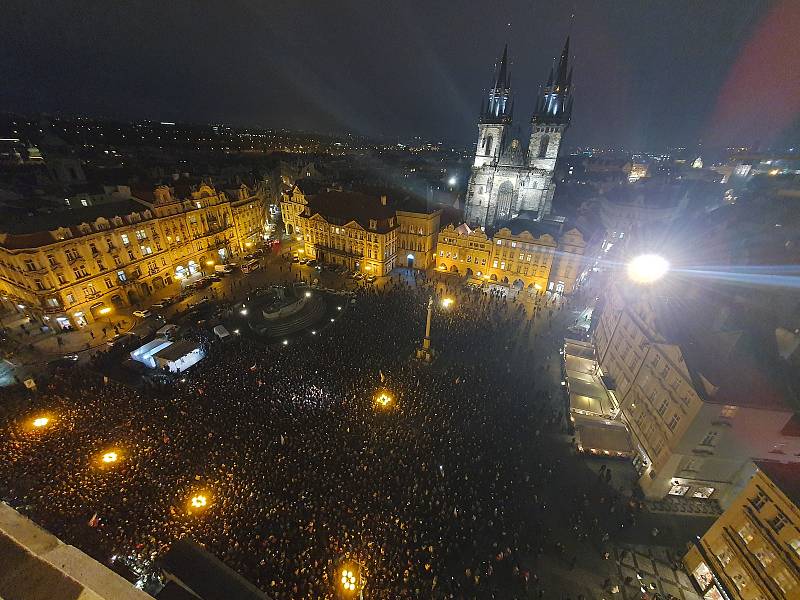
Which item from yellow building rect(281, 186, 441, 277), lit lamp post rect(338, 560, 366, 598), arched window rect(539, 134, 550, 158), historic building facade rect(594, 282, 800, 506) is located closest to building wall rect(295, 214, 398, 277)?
yellow building rect(281, 186, 441, 277)

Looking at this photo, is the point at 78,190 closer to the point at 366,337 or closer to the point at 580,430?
the point at 366,337

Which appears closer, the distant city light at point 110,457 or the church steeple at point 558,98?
the distant city light at point 110,457

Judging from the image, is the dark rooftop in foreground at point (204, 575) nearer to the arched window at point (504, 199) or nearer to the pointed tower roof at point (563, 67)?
the arched window at point (504, 199)

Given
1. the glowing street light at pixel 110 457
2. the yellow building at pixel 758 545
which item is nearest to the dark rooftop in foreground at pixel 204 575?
the glowing street light at pixel 110 457

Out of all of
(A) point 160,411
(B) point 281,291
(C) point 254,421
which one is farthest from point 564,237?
(A) point 160,411

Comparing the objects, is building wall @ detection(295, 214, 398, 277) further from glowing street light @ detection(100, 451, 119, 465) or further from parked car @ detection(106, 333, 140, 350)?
glowing street light @ detection(100, 451, 119, 465)
